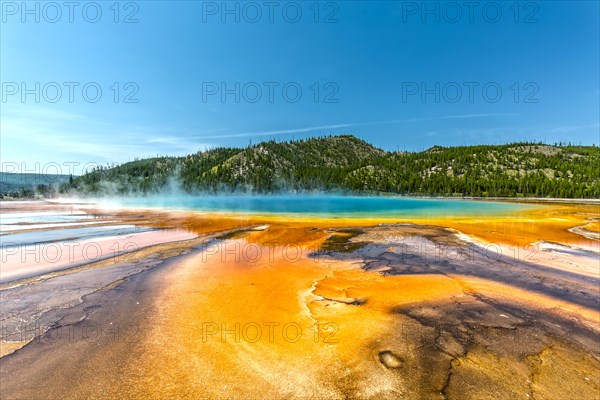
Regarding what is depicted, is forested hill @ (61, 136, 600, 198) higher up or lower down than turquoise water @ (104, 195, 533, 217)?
higher up

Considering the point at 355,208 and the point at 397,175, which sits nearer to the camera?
the point at 355,208

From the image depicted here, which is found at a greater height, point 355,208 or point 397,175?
point 397,175

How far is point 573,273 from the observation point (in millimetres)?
10656

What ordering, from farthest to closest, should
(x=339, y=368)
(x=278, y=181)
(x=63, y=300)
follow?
1. (x=278, y=181)
2. (x=63, y=300)
3. (x=339, y=368)

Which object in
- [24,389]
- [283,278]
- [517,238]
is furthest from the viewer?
[517,238]

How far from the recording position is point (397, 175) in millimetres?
150375

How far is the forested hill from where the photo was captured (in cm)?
11600

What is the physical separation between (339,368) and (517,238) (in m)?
18.2

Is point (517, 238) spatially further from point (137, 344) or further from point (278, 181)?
point (278, 181)

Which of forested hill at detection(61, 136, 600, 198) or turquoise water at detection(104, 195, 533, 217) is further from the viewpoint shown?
forested hill at detection(61, 136, 600, 198)

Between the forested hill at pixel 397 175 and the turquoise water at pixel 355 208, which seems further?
the forested hill at pixel 397 175

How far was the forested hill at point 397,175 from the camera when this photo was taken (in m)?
116

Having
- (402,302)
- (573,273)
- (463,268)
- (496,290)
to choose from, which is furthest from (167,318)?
(573,273)

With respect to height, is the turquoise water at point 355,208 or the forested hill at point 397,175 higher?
the forested hill at point 397,175
